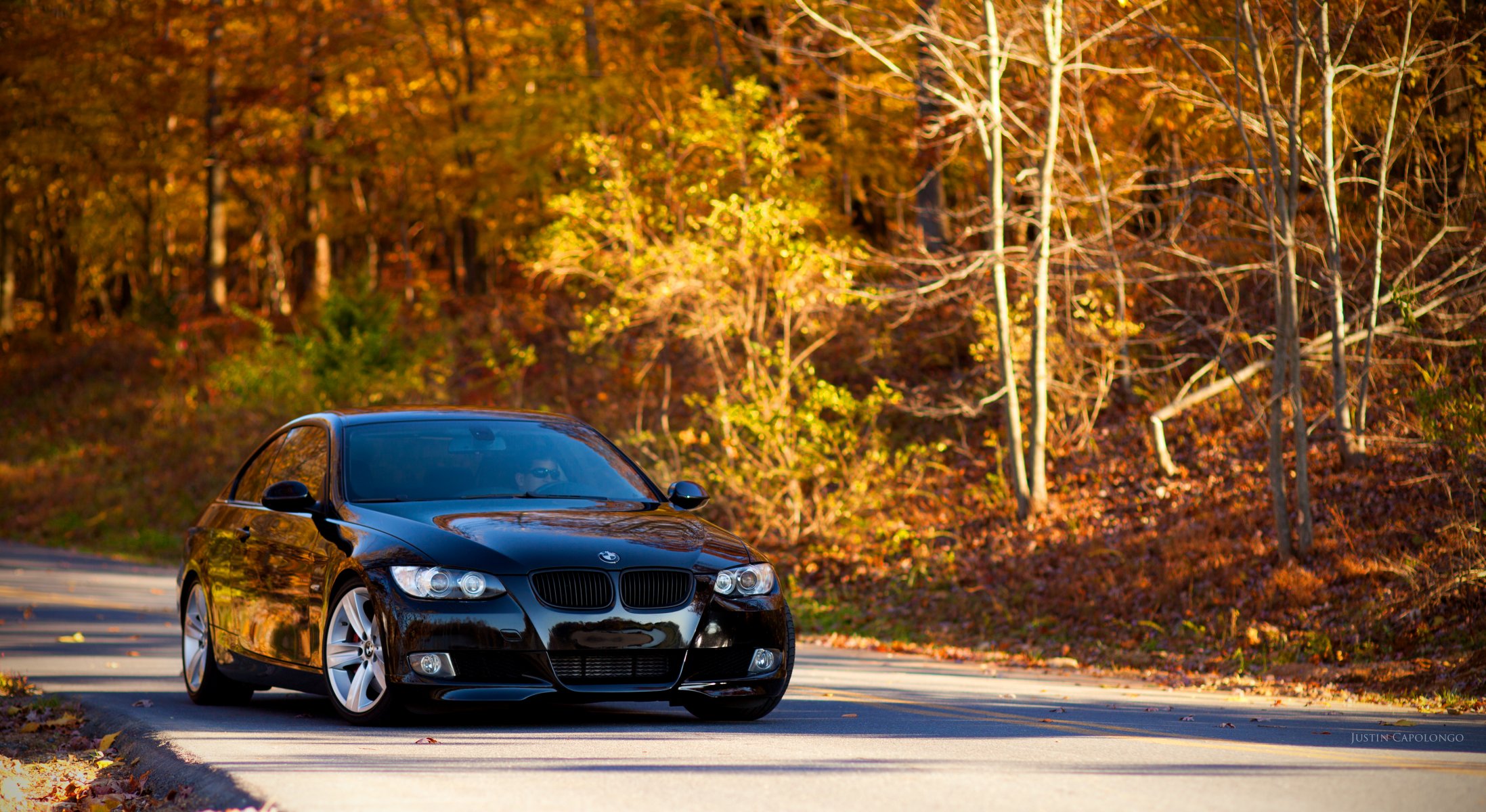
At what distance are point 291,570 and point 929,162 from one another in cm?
1871

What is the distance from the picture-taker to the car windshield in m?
8.88

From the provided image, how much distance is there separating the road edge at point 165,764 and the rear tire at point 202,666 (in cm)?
59

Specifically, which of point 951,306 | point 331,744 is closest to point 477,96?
point 951,306

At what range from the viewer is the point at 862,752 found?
7375mm

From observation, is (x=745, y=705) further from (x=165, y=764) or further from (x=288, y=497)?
(x=165, y=764)

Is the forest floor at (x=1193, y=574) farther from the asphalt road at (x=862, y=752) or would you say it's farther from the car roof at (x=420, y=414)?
the car roof at (x=420, y=414)

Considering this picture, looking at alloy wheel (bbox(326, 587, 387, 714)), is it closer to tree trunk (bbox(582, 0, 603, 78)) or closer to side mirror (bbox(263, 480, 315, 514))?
side mirror (bbox(263, 480, 315, 514))

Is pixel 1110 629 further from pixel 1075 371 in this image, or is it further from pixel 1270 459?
pixel 1075 371

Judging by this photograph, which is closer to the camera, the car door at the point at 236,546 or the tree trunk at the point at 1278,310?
the car door at the point at 236,546

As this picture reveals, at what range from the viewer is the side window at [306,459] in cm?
920

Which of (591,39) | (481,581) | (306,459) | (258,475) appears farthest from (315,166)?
(481,581)

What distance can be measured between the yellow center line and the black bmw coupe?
56.3 inches

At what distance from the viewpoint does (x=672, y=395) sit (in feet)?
88.6

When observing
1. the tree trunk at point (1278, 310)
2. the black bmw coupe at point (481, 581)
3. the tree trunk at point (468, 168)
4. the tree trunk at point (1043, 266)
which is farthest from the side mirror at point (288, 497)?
the tree trunk at point (468, 168)
